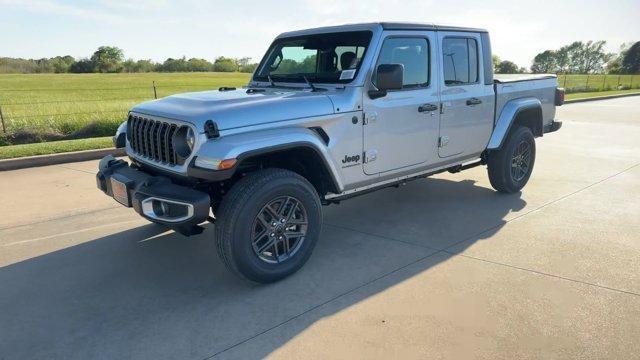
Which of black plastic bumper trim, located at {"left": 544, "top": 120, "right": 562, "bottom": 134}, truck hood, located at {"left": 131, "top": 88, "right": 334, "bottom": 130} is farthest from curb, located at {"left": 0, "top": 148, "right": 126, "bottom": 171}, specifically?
black plastic bumper trim, located at {"left": 544, "top": 120, "right": 562, "bottom": 134}

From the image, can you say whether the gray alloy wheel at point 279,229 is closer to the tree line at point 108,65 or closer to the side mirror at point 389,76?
the side mirror at point 389,76

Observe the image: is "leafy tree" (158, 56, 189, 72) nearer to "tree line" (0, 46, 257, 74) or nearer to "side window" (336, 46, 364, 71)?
"tree line" (0, 46, 257, 74)

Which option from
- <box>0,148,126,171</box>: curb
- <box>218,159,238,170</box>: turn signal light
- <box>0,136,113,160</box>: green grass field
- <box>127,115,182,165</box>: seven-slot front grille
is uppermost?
<box>127,115,182,165</box>: seven-slot front grille

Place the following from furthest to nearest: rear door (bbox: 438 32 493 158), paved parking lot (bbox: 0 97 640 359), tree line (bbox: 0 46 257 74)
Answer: tree line (bbox: 0 46 257 74) < rear door (bbox: 438 32 493 158) < paved parking lot (bbox: 0 97 640 359)

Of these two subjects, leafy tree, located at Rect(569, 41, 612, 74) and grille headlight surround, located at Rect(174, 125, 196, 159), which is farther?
leafy tree, located at Rect(569, 41, 612, 74)

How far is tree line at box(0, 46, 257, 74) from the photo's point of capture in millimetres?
62469

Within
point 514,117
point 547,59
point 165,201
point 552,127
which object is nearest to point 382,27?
point 514,117

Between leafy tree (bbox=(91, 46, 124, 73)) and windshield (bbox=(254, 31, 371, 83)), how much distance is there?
71035mm

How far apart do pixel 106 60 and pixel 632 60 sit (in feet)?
315

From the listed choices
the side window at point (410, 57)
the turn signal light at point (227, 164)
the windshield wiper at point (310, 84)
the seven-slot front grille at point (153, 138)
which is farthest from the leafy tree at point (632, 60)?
the turn signal light at point (227, 164)

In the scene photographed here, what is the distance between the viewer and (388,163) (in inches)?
172

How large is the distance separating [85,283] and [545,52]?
160 meters

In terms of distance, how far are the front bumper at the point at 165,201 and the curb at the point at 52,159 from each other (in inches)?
204

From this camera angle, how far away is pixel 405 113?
14.4 ft
